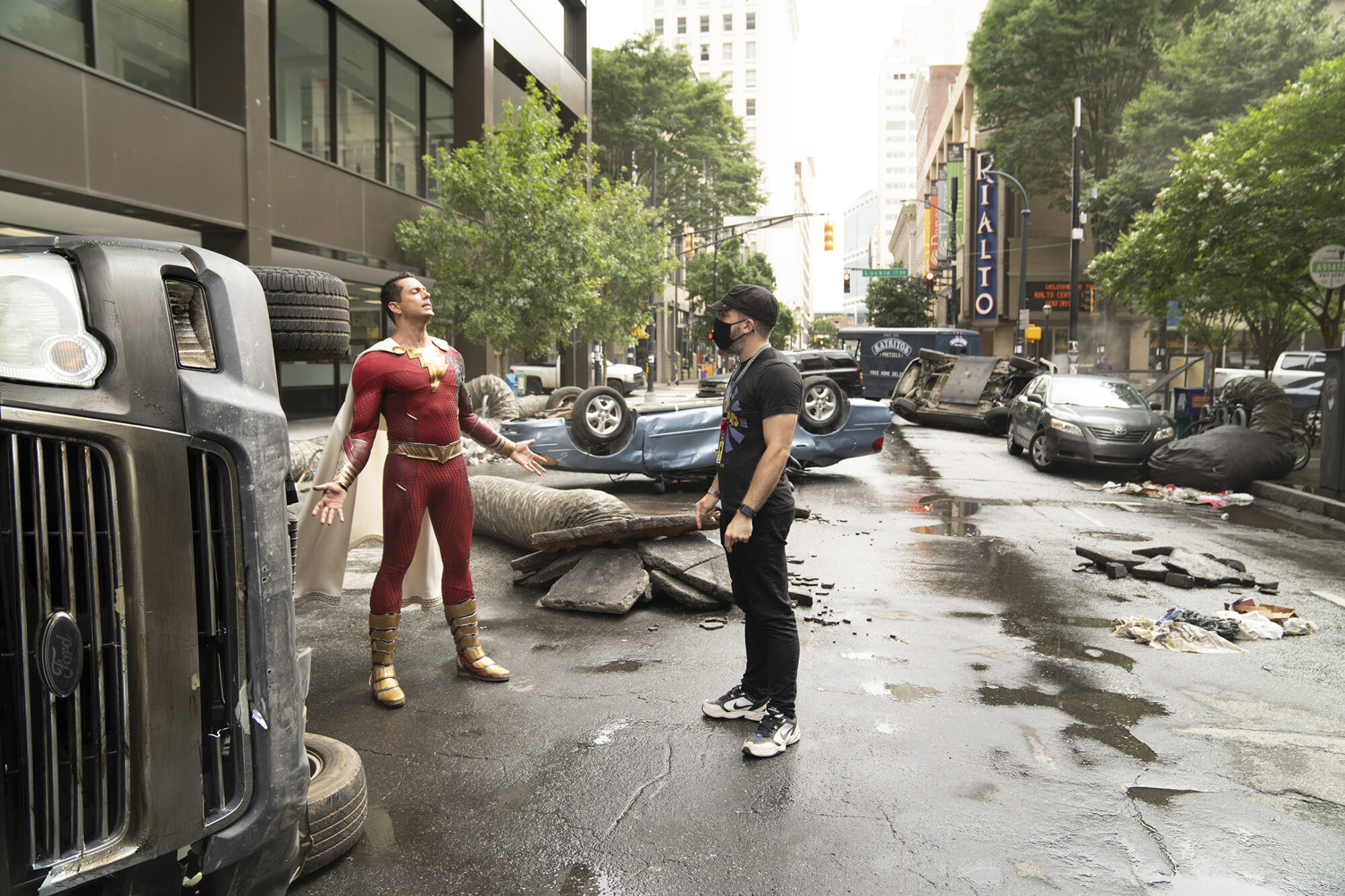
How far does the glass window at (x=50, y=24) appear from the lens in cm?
1136

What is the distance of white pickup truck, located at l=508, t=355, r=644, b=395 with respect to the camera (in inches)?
1150

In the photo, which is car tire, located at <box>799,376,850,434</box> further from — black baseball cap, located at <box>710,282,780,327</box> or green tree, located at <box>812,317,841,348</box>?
green tree, located at <box>812,317,841,348</box>

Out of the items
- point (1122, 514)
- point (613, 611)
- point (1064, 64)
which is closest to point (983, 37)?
point (1064, 64)

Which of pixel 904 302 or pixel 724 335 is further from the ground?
pixel 904 302

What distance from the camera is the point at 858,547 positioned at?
8648 mm

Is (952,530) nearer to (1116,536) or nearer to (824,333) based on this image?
(1116,536)

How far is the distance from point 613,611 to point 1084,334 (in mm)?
47879

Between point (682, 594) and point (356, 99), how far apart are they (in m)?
18.3

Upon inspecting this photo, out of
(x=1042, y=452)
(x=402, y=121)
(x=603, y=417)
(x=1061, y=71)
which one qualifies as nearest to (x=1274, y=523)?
(x=1042, y=452)

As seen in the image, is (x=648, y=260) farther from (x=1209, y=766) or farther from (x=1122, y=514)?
(x=1209, y=766)

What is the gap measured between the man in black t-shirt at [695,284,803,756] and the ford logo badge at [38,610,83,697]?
2526 millimetres

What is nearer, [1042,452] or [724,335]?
[724,335]

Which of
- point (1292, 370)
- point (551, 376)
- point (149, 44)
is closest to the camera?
point (149, 44)

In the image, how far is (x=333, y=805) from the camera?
2.98 m
